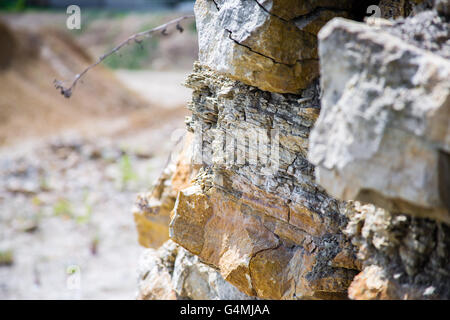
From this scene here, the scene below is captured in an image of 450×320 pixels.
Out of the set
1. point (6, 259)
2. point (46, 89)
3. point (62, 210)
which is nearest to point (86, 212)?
point (62, 210)

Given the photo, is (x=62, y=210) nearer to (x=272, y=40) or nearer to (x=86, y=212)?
(x=86, y=212)

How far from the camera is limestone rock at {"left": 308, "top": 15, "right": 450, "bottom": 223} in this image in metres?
1.46

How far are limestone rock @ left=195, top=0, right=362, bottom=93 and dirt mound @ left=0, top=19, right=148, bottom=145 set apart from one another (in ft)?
38.9

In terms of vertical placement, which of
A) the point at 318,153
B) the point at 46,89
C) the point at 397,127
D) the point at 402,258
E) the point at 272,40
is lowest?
the point at 46,89

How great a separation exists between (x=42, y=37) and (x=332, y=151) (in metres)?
19.0

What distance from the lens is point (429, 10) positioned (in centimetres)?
177

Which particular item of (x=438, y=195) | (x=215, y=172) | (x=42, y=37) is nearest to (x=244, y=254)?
(x=215, y=172)

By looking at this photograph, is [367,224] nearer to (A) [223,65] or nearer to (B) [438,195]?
(B) [438,195]

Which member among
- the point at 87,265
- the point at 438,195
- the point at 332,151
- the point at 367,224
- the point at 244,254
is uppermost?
the point at 332,151

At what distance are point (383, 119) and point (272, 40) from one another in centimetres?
84

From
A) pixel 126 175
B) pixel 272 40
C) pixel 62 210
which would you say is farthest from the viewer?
pixel 126 175

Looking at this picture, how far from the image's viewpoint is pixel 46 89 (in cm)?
1606

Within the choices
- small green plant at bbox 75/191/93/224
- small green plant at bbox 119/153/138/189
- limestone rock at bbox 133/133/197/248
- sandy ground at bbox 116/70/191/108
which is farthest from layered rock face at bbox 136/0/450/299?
sandy ground at bbox 116/70/191/108

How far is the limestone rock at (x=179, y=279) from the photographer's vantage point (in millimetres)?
3072
